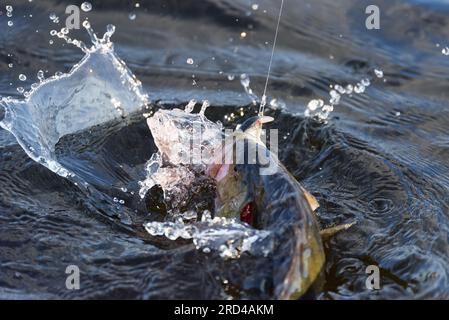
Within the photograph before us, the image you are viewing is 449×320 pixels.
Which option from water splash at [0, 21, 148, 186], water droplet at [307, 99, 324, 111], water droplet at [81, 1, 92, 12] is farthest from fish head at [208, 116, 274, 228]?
water droplet at [81, 1, 92, 12]

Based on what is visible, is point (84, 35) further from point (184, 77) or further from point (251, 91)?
point (251, 91)

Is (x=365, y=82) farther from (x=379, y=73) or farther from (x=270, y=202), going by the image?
(x=270, y=202)

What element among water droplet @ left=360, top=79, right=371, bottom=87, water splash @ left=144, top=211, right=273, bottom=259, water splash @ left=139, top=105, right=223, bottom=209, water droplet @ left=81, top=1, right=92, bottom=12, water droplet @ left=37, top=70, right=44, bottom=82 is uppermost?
water droplet @ left=81, top=1, right=92, bottom=12

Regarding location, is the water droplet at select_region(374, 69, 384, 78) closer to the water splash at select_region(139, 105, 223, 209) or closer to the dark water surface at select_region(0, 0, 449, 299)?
the dark water surface at select_region(0, 0, 449, 299)

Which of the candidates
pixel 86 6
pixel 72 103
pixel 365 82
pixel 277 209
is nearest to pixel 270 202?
pixel 277 209
